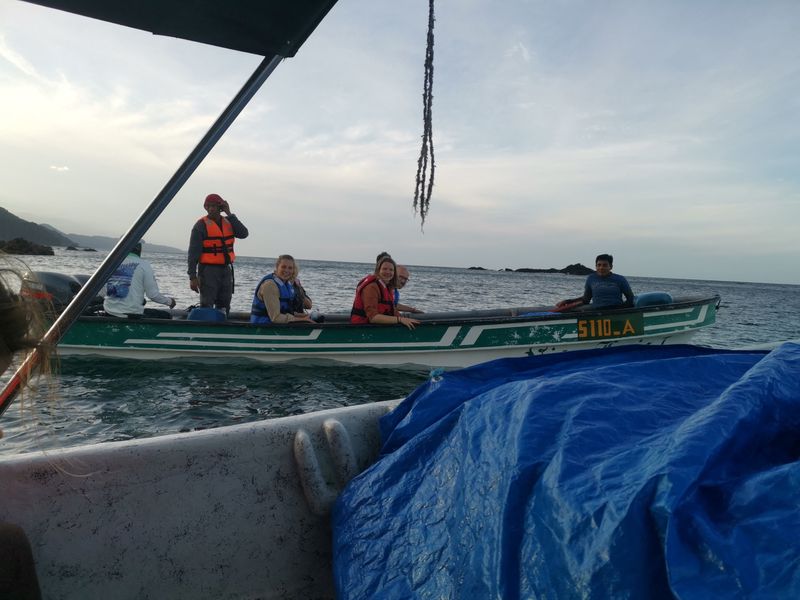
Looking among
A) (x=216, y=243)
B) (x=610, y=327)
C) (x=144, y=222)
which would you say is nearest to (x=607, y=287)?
(x=610, y=327)

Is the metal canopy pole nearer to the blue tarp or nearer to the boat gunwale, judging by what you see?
the blue tarp

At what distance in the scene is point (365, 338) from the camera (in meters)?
8.48

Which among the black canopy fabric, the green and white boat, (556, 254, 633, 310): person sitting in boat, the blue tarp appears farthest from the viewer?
(556, 254, 633, 310): person sitting in boat

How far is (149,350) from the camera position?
27.7ft

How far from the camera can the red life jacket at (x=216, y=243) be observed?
8211 mm

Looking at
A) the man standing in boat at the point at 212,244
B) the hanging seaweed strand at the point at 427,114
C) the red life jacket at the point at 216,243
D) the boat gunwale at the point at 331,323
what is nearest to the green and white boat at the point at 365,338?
the boat gunwale at the point at 331,323

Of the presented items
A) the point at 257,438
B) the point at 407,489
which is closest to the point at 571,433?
the point at 407,489

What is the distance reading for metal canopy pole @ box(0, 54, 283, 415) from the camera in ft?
5.51

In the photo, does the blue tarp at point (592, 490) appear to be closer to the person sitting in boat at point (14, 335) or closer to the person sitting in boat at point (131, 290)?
the person sitting in boat at point (14, 335)

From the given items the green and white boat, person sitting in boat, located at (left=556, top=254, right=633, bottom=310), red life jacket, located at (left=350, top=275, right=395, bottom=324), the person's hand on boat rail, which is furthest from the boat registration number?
red life jacket, located at (left=350, top=275, right=395, bottom=324)

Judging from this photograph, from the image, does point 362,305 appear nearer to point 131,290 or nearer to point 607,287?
point 131,290

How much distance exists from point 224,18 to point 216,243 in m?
6.61

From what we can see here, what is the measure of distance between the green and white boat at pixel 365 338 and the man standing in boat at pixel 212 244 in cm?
74

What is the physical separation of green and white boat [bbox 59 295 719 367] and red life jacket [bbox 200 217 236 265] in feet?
3.25
